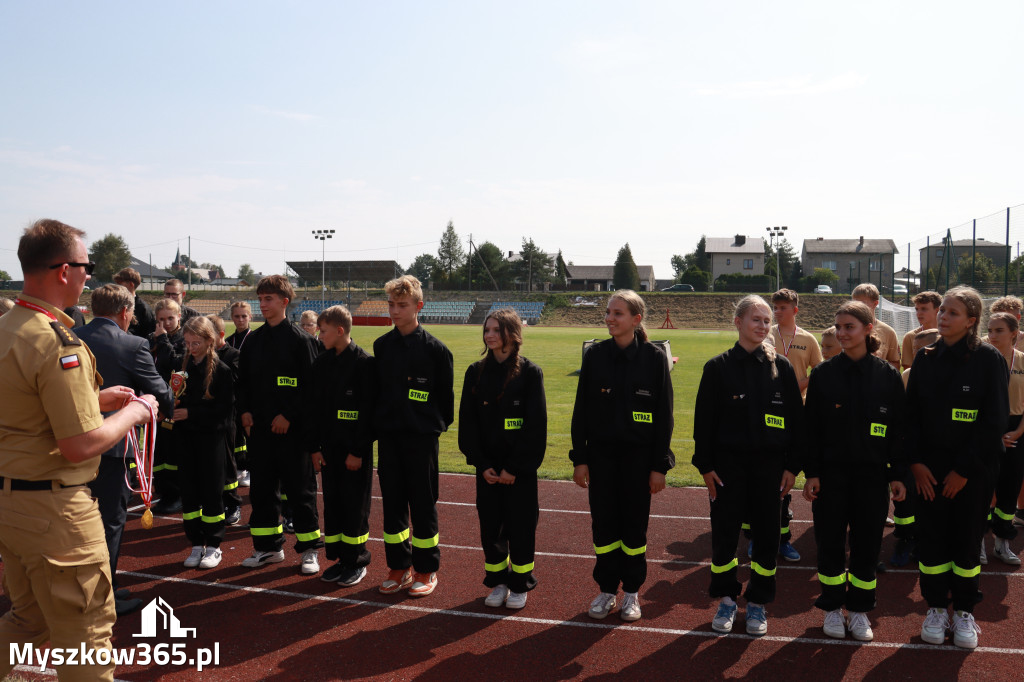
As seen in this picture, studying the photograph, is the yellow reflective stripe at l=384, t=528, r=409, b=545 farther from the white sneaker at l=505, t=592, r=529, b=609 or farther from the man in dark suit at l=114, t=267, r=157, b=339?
the man in dark suit at l=114, t=267, r=157, b=339

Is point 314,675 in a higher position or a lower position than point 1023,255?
lower

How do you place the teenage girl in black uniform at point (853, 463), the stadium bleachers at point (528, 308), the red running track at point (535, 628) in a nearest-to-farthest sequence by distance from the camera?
the red running track at point (535, 628)
the teenage girl in black uniform at point (853, 463)
the stadium bleachers at point (528, 308)

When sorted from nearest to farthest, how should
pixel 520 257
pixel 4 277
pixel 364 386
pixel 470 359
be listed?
pixel 364 386 < pixel 470 359 < pixel 520 257 < pixel 4 277

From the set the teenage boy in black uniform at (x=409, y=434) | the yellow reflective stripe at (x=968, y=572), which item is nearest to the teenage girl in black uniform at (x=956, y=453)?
the yellow reflective stripe at (x=968, y=572)

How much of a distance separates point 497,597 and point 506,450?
3.34 ft

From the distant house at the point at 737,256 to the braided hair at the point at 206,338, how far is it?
98.6 metres

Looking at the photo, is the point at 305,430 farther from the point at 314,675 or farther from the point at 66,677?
the point at 66,677

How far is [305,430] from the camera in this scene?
17.4 feet

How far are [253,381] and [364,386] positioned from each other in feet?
3.48

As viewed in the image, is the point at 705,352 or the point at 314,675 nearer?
the point at 314,675

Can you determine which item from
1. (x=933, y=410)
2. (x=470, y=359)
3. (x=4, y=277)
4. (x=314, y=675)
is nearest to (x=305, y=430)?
(x=314, y=675)

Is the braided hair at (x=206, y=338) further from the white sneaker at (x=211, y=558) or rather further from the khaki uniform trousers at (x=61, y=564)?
the khaki uniform trousers at (x=61, y=564)

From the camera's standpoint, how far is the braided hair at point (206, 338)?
5516mm

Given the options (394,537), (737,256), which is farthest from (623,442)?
(737,256)
